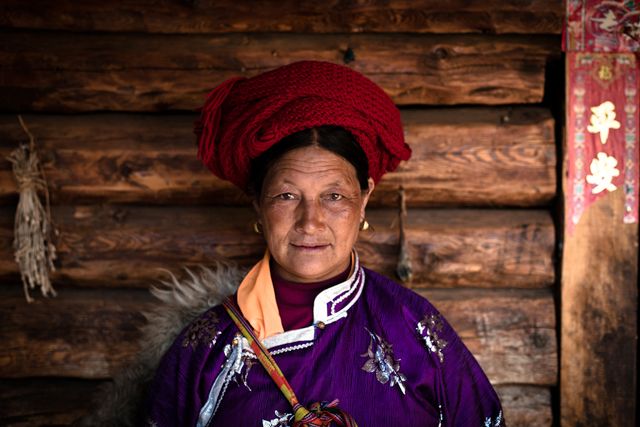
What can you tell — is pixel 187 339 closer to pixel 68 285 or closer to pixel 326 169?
pixel 326 169

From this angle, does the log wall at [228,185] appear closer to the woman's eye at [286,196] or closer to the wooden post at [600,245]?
the wooden post at [600,245]

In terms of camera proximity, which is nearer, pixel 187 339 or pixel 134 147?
pixel 187 339

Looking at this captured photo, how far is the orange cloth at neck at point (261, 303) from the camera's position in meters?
1.94

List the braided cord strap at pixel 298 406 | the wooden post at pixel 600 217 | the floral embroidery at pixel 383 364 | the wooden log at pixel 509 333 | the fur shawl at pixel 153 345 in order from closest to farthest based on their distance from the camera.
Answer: the braided cord strap at pixel 298 406
the floral embroidery at pixel 383 364
the fur shawl at pixel 153 345
the wooden post at pixel 600 217
the wooden log at pixel 509 333

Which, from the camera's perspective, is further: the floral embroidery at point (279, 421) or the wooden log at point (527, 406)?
the wooden log at point (527, 406)

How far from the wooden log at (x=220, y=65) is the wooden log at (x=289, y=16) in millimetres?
56

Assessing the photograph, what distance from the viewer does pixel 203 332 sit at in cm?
202

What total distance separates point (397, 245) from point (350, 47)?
2.92 feet

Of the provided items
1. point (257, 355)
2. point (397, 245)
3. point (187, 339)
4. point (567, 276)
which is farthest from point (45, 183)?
point (567, 276)

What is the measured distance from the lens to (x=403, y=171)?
102 inches

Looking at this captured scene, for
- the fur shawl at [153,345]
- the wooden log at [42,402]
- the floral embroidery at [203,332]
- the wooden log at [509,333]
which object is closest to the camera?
the floral embroidery at [203,332]

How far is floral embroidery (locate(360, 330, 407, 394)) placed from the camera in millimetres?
1879

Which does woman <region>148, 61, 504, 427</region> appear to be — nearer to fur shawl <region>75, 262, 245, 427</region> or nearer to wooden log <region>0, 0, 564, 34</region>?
fur shawl <region>75, 262, 245, 427</region>

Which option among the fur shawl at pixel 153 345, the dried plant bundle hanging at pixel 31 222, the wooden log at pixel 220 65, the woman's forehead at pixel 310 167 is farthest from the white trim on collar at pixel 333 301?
the dried plant bundle hanging at pixel 31 222
